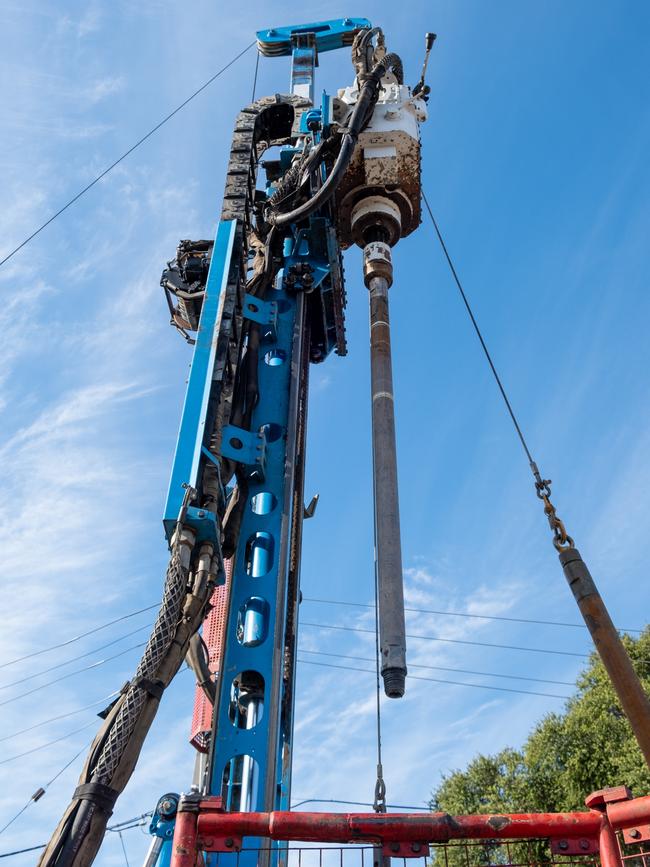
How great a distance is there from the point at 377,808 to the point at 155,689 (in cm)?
194

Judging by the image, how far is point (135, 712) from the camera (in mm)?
6359

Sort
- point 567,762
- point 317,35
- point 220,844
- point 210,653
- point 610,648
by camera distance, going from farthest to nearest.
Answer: point 567,762 < point 317,35 < point 210,653 < point 610,648 < point 220,844

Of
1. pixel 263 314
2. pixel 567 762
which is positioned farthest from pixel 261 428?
pixel 567 762

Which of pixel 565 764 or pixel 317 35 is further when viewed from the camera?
pixel 565 764

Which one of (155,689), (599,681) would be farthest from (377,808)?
(599,681)

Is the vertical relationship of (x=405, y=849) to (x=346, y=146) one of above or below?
below

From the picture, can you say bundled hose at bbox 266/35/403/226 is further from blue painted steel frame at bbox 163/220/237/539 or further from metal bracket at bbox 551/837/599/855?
metal bracket at bbox 551/837/599/855

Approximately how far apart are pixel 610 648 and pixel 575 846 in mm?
959

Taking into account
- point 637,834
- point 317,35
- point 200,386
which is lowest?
point 637,834

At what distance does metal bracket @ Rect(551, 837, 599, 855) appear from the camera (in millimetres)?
3863

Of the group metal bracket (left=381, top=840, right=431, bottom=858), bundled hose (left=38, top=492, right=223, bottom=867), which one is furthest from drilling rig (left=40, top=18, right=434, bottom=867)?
metal bracket (left=381, top=840, right=431, bottom=858)

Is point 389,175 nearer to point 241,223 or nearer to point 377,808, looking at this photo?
point 241,223

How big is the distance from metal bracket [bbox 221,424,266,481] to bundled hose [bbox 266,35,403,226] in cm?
295

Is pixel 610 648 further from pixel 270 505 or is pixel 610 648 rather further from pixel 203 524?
pixel 270 505
